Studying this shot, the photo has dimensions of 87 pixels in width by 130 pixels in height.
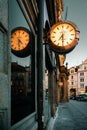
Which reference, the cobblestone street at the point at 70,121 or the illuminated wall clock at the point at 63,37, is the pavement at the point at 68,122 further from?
the illuminated wall clock at the point at 63,37

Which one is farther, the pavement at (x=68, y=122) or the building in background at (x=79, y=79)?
the building in background at (x=79, y=79)

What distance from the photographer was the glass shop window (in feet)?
14.6

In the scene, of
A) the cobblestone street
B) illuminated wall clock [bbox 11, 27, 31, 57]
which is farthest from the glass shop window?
the cobblestone street

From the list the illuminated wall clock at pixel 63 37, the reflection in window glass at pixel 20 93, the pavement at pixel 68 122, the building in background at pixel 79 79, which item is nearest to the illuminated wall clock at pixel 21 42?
the reflection in window glass at pixel 20 93

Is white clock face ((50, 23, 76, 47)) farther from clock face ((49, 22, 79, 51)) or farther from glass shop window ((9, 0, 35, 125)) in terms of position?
glass shop window ((9, 0, 35, 125))

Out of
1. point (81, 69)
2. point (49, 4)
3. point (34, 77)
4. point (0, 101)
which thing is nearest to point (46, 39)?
point (34, 77)

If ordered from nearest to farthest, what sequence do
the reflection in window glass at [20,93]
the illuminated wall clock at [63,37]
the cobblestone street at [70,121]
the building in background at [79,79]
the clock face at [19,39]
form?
the reflection in window glass at [20,93]
the clock face at [19,39]
the illuminated wall clock at [63,37]
the cobblestone street at [70,121]
the building in background at [79,79]

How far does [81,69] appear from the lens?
102 meters

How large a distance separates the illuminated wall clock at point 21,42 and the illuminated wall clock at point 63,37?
2.66 feet

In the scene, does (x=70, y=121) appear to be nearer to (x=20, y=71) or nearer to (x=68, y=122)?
(x=68, y=122)

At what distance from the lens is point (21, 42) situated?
5.59 meters

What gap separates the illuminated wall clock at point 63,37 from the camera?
687cm

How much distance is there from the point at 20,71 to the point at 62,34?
238 centimetres

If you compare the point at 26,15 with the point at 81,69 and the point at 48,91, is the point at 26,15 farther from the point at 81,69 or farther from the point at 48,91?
the point at 81,69
